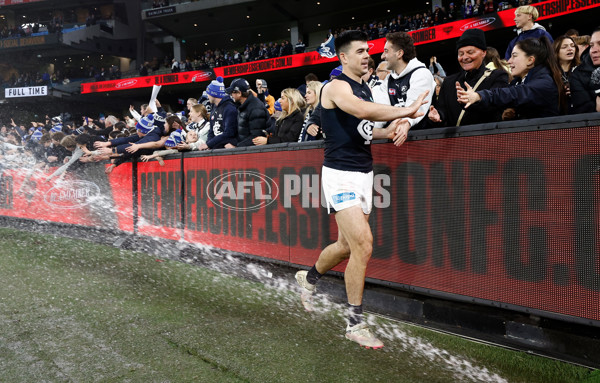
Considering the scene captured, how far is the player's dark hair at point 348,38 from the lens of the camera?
11.2 feet

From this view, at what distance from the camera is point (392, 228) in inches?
150

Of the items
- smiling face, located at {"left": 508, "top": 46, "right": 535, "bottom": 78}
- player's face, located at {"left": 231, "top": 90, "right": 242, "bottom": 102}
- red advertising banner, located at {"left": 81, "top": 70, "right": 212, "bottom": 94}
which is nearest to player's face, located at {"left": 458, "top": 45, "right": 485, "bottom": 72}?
smiling face, located at {"left": 508, "top": 46, "right": 535, "bottom": 78}

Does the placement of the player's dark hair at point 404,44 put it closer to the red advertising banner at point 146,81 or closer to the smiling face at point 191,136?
the smiling face at point 191,136

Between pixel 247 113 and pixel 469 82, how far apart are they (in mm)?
3327

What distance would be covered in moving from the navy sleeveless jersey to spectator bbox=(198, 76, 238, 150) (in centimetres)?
311

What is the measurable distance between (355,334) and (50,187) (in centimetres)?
763

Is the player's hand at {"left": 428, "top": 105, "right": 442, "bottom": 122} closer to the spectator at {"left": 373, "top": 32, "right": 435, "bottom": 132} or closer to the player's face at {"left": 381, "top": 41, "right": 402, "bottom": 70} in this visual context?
the spectator at {"left": 373, "top": 32, "right": 435, "bottom": 132}

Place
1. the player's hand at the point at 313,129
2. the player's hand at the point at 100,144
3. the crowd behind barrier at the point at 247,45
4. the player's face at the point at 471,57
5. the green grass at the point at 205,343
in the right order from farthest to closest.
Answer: the crowd behind barrier at the point at 247,45, the player's hand at the point at 100,144, the player's hand at the point at 313,129, the player's face at the point at 471,57, the green grass at the point at 205,343

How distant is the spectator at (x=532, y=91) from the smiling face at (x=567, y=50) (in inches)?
40.4

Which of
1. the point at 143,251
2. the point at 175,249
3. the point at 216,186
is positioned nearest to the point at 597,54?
the point at 216,186

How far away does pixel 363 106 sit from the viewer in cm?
317

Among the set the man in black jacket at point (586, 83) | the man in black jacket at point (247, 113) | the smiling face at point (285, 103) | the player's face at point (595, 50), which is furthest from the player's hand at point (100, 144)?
the player's face at point (595, 50)

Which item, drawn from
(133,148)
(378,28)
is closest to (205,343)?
(133,148)

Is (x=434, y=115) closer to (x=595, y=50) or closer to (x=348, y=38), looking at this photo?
(x=348, y=38)
